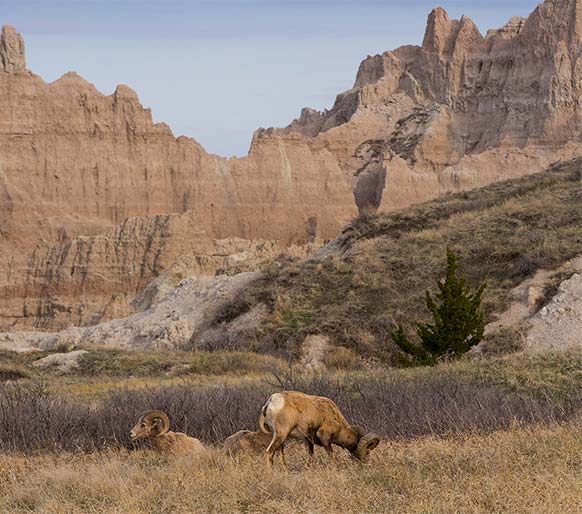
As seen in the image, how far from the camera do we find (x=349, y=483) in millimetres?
7168

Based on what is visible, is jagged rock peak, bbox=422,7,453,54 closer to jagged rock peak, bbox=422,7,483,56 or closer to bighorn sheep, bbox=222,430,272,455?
jagged rock peak, bbox=422,7,483,56

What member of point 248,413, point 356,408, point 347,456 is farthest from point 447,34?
point 347,456

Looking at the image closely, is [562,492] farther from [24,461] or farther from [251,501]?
[24,461]

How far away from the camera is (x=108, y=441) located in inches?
405

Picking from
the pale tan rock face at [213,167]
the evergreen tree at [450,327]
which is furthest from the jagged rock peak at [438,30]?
the evergreen tree at [450,327]

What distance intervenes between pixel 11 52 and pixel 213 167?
15154 millimetres

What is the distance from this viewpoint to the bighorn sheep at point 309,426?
25.5 feet

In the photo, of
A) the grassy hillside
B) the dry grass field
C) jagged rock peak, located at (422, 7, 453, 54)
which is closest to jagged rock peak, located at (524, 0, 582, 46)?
jagged rock peak, located at (422, 7, 453, 54)

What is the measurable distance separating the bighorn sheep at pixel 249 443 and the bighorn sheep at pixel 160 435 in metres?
0.51

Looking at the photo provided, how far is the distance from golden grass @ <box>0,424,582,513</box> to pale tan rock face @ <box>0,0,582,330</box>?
4360 cm

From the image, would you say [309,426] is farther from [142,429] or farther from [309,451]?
[142,429]

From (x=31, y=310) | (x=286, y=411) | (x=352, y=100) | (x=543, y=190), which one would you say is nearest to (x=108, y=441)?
(x=286, y=411)

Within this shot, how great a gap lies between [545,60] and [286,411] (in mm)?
71408

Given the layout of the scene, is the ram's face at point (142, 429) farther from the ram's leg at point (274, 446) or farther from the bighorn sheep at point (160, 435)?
the ram's leg at point (274, 446)
